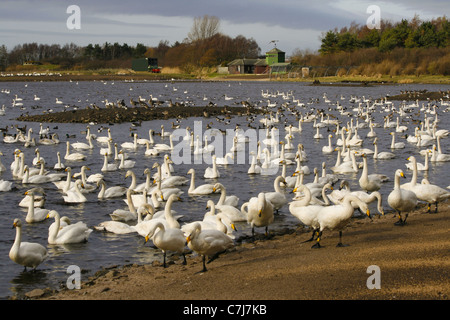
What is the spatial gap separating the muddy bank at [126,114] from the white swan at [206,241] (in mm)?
29340

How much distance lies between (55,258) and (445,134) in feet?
79.9

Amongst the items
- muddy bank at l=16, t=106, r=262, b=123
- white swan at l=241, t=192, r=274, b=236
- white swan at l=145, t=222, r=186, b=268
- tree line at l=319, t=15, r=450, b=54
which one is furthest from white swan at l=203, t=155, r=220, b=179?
tree line at l=319, t=15, r=450, b=54

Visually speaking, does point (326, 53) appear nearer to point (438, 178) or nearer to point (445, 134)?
point (445, 134)

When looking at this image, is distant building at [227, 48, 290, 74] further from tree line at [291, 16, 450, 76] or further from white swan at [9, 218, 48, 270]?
white swan at [9, 218, 48, 270]

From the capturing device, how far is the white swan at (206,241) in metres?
9.34

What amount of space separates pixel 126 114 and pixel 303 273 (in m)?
33.4

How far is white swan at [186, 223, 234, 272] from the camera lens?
9.34 meters

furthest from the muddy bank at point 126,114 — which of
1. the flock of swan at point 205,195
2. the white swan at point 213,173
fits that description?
the white swan at point 213,173

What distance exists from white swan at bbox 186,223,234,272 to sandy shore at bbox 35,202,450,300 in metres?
0.37

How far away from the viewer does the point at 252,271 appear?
922 cm

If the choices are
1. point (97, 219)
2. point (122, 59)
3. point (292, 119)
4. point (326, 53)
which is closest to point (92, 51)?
point (122, 59)

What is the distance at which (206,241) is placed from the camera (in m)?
9.43

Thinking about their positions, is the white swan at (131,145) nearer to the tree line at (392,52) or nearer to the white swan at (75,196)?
the white swan at (75,196)
